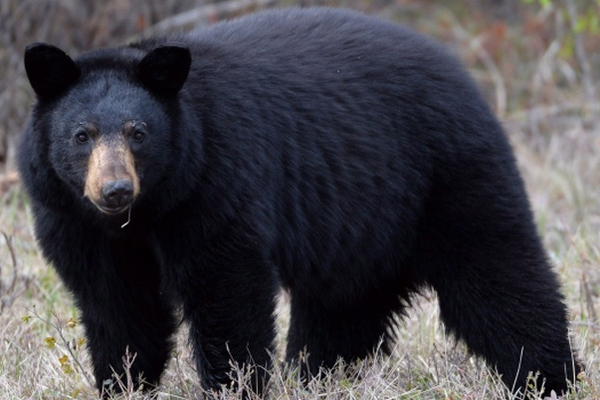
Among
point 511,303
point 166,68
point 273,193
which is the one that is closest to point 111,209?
point 166,68

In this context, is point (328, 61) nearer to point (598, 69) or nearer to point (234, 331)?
point (234, 331)

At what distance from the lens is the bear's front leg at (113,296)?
14.5 feet

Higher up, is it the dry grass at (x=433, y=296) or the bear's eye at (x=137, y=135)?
the bear's eye at (x=137, y=135)

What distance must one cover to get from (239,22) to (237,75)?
1.76ft

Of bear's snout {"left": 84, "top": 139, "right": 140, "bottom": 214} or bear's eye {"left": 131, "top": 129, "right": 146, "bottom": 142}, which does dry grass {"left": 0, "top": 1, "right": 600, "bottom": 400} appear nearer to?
bear's snout {"left": 84, "top": 139, "right": 140, "bottom": 214}

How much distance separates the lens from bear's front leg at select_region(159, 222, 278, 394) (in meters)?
4.28

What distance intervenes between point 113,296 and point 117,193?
2.32 feet

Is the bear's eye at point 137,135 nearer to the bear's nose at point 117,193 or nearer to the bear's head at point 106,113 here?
the bear's head at point 106,113

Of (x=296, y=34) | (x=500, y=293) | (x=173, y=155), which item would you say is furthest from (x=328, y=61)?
(x=500, y=293)

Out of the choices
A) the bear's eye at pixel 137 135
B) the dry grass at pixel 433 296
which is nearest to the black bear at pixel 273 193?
the bear's eye at pixel 137 135

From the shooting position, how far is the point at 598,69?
41.0ft

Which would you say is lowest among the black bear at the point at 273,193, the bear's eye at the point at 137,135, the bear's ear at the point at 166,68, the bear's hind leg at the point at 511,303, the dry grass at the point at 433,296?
the dry grass at the point at 433,296

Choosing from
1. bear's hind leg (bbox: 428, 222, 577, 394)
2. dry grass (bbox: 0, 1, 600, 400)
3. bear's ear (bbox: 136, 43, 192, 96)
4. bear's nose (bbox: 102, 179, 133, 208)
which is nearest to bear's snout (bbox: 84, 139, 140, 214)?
bear's nose (bbox: 102, 179, 133, 208)

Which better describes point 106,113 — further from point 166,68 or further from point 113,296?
point 113,296
